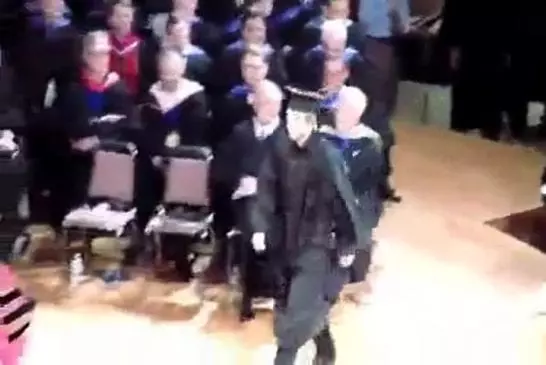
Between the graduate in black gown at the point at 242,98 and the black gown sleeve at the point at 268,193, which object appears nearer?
the black gown sleeve at the point at 268,193

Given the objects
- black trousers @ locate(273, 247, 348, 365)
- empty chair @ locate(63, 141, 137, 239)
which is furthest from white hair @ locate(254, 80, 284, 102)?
black trousers @ locate(273, 247, 348, 365)

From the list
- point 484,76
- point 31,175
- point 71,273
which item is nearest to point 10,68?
point 31,175

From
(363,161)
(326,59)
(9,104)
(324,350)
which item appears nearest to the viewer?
(324,350)

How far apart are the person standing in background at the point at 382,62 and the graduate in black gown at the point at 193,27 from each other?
774mm

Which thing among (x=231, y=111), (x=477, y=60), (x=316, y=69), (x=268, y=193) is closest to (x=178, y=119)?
(x=231, y=111)

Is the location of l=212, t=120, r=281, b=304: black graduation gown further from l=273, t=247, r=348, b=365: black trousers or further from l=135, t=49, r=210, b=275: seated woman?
l=273, t=247, r=348, b=365: black trousers

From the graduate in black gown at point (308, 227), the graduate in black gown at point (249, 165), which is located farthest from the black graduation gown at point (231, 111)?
the graduate in black gown at point (308, 227)

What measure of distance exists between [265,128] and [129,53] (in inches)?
40.1

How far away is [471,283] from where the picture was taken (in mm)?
6234

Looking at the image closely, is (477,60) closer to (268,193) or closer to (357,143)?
(357,143)

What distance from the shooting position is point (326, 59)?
5.78 meters

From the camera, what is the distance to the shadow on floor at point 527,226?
678cm

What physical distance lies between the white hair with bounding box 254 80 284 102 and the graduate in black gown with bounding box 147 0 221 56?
82 cm

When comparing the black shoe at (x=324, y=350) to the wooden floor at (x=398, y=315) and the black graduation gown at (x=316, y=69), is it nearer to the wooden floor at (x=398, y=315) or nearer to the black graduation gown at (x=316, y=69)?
the wooden floor at (x=398, y=315)
